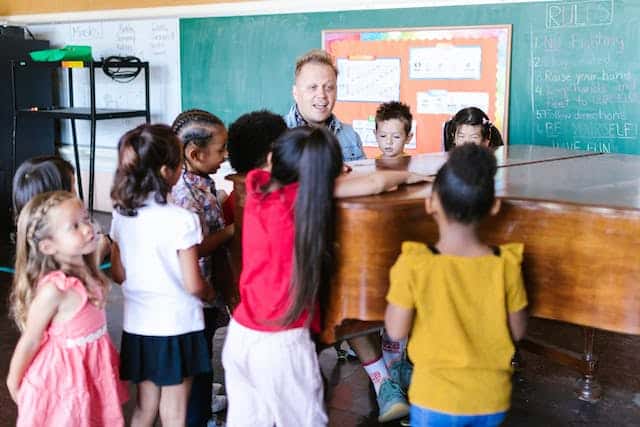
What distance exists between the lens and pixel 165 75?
6.23 metres

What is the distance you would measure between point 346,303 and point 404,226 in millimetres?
256

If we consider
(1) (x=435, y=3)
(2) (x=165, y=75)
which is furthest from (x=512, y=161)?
(2) (x=165, y=75)

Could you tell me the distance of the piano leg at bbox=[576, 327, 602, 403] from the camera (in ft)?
10.1

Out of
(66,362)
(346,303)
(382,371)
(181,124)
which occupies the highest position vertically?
(181,124)

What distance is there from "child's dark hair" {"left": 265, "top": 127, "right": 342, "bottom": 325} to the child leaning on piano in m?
0.22

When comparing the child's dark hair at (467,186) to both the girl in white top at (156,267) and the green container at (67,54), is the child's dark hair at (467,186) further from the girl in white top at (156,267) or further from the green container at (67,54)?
the green container at (67,54)

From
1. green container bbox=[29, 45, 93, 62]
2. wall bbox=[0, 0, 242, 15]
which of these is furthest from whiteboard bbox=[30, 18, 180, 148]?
green container bbox=[29, 45, 93, 62]

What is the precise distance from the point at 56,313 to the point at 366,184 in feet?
2.93

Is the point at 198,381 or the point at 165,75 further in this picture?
the point at 165,75

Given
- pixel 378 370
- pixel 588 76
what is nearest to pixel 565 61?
pixel 588 76

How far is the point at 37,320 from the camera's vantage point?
6.49 feet

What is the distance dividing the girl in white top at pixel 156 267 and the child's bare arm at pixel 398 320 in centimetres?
59

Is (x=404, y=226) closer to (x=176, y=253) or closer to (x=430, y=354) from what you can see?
(x=430, y=354)

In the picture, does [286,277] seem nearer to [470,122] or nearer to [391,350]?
[391,350]
